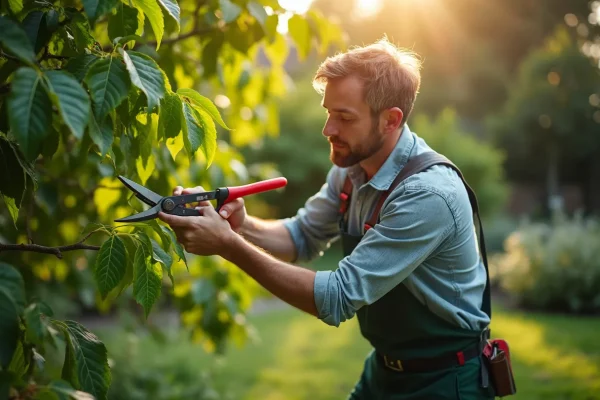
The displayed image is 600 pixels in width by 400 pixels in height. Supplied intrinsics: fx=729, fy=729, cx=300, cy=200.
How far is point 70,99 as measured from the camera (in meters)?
1.33

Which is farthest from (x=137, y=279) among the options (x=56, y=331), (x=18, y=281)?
(x=18, y=281)

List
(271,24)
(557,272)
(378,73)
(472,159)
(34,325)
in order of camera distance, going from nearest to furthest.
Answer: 1. (34,325)
2. (378,73)
3. (271,24)
4. (557,272)
5. (472,159)

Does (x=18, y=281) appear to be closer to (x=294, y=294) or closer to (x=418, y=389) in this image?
(x=294, y=294)

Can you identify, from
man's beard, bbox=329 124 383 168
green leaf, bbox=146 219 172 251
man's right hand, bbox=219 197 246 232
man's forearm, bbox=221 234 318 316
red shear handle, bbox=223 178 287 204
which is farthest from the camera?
man's beard, bbox=329 124 383 168

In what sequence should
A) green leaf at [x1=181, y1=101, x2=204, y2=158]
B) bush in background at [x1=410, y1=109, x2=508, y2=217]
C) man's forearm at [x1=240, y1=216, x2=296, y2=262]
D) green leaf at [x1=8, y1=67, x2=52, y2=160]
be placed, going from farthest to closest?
bush in background at [x1=410, y1=109, x2=508, y2=217] → man's forearm at [x1=240, y1=216, x2=296, y2=262] → green leaf at [x1=181, y1=101, x2=204, y2=158] → green leaf at [x1=8, y1=67, x2=52, y2=160]

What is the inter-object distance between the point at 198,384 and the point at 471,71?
2228 cm

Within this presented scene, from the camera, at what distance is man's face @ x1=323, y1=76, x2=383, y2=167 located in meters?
2.44

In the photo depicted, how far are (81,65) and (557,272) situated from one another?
8.55m

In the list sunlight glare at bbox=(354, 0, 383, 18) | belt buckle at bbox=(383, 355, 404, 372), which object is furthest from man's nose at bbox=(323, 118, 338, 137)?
sunlight glare at bbox=(354, 0, 383, 18)

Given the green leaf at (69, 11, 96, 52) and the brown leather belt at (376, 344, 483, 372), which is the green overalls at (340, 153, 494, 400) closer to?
the brown leather belt at (376, 344, 483, 372)

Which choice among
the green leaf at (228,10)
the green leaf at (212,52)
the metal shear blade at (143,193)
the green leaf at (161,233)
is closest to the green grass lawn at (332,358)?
the green leaf at (212,52)

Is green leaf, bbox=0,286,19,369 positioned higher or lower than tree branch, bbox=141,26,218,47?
lower

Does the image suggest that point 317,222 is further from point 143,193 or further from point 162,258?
point 162,258

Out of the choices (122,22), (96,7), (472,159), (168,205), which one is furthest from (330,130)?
(472,159)
